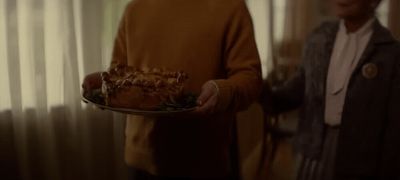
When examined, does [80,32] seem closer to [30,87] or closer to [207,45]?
[30,87]

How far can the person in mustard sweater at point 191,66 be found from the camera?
1.28 m

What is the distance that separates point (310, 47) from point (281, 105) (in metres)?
0.26

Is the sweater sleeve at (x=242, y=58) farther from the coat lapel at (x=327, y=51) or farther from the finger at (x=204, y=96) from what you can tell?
the coat lapel at (x=327, y=51)

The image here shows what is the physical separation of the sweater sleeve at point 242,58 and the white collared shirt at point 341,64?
34 cm

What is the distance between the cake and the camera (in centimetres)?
121

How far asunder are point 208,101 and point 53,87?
0.76 m

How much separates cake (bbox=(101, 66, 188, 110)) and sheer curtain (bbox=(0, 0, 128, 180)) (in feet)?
1.74

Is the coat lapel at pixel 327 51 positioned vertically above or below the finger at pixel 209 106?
above

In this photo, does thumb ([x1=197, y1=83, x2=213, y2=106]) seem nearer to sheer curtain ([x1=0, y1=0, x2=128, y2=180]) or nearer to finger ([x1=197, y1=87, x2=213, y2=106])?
finger ([x1=197, y1=87, x2=213, y2=106])

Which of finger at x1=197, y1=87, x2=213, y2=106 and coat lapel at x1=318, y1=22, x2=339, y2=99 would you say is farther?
coat lapel at x1=318, y1=22, x2=339, y2=99

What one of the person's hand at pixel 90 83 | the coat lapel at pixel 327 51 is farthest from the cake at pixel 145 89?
the coat lapel at pixel 327 51

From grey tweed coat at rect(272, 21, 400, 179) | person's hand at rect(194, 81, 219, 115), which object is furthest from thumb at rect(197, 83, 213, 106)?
grey tweed coat at rect(272, 21, 400, 179)

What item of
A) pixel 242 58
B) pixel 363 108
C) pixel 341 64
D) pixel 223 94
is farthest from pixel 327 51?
pixel 223 94

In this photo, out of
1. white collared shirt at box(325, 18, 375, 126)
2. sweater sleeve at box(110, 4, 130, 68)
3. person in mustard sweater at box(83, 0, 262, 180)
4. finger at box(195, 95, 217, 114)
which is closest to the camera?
finger at box(195, 95, 217, 114)
